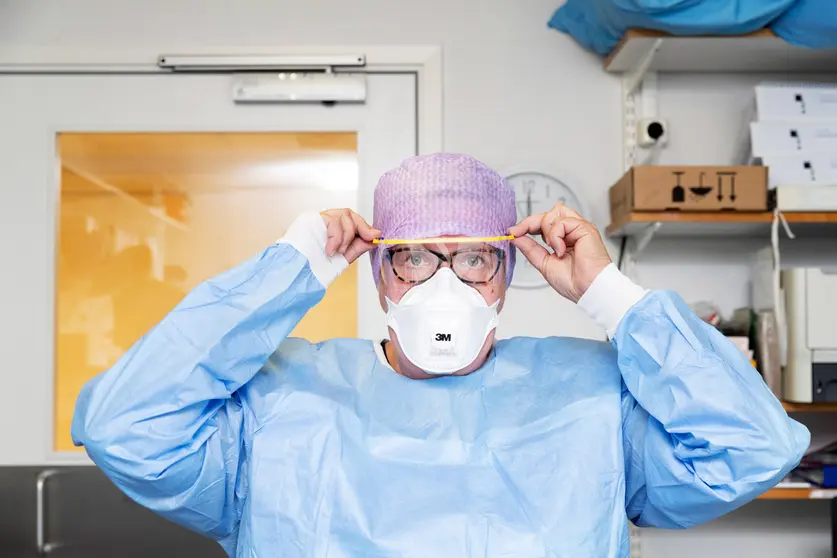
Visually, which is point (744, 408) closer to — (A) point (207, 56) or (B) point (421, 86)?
(B) point (421, 86)

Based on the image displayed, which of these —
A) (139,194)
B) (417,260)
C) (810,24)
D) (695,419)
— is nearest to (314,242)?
(417,260)

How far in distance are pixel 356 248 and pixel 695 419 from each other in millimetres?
544

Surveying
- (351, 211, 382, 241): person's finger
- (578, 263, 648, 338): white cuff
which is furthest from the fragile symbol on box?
(351, 211, 382, 241): person's finger

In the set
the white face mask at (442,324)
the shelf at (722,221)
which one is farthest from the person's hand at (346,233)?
the shelf at (722,221)

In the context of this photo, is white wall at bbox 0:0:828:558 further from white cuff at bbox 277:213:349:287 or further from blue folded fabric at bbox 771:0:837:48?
white cuff at bbox 277:213:349:287

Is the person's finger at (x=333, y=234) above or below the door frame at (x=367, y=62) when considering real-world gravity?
below

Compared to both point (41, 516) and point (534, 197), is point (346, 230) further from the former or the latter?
point (41, 516)

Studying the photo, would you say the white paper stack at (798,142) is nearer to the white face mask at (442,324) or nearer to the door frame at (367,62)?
the door frame at (367,62)

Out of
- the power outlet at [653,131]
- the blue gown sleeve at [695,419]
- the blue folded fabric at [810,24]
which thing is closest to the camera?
the blue gown sleeve at [695,419]

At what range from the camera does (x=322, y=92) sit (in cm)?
232

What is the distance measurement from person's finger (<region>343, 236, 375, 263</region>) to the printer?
120cm

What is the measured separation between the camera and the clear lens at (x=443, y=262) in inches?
49.8

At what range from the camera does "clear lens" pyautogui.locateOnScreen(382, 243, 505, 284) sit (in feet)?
4.15

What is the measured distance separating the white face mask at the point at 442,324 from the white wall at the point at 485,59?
119cm
